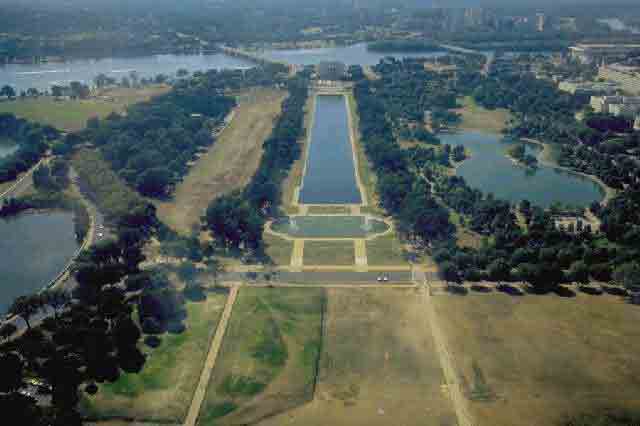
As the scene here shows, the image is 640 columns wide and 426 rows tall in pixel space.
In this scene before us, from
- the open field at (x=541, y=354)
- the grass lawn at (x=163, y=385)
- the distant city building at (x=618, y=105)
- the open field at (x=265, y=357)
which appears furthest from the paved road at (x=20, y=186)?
the distant city building at (x=618, y=105)

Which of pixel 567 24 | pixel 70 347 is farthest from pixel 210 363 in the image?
pixel 567 24

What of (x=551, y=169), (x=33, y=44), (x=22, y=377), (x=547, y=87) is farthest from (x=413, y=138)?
(x=33, y=44)

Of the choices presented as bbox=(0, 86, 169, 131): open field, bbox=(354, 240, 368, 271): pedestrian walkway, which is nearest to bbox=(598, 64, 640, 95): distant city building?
bbox=(354, 240, 368, 271): pedestrian walkway

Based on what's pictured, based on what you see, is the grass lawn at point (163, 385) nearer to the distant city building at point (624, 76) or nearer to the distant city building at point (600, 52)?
the distant city building at point (624, 76)

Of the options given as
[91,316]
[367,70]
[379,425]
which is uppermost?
[367,70]

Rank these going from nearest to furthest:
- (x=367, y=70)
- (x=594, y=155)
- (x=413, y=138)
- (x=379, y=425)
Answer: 1. (x=379, y=425)
2. (x=594, y=155)
3. (x=413, y=138)
4. (x=367, y=70)

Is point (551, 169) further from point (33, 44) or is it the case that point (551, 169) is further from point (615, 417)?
point (33, 44)
